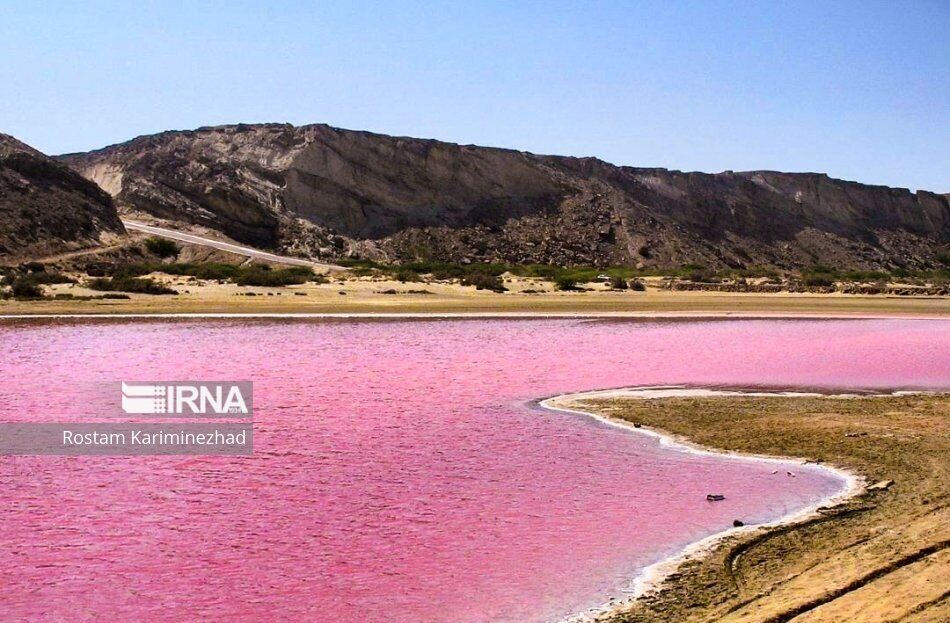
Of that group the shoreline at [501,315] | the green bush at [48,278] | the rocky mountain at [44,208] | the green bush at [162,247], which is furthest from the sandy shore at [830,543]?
the green bush at [162,247]

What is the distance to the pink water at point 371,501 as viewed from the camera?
7520 millimetres

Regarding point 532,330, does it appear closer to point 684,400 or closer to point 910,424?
point 684,400

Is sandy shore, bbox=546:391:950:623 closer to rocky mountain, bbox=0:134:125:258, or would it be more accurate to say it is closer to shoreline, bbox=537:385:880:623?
shoreline, bbox=537:385:880:623

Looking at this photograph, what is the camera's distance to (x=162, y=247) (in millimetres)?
61594

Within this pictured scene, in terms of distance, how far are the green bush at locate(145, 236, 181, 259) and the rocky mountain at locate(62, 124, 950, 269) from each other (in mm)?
12030

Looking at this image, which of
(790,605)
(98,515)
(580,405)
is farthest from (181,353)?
(790,605)


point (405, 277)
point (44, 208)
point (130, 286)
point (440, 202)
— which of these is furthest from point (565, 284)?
point (440, 202)

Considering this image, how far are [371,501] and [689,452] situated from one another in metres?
4.47

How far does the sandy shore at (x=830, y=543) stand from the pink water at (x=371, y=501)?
1.44 ft

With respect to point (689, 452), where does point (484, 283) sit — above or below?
above

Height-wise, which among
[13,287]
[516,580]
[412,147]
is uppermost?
[412,147]

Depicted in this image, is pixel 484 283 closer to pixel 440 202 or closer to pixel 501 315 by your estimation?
pixel 501 315

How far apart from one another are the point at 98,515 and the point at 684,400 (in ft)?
33.0

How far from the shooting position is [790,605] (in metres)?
6.47
